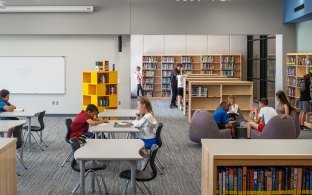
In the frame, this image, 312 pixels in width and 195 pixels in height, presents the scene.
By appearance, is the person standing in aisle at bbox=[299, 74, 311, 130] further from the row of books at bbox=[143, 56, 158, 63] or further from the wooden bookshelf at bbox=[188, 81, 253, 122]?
the row of books at bbox=[143, 56, 158, 63]

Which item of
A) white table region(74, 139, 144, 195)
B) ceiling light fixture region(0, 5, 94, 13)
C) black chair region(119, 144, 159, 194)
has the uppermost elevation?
ceiling light fixture region(0, 5, 94, 13)

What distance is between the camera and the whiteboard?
1482 cm

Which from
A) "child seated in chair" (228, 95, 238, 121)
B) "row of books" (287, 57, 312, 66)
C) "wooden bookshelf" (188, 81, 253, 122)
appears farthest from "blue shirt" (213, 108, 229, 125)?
"row of books" (287, 57, 312, 66)

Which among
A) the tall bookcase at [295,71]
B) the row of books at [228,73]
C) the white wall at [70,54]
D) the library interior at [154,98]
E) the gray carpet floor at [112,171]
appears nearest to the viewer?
the library interior at [154,98]

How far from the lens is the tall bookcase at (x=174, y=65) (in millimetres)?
21562

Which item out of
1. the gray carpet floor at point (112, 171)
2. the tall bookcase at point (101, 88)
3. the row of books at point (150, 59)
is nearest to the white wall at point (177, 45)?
the row of books at point (150, 59)

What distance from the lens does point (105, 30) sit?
48.0 feet

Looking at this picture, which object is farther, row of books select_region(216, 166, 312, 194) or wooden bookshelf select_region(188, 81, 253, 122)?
wooden bookshelf select_region(188, 81, 253, 122)

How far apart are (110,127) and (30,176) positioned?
1.44 metres

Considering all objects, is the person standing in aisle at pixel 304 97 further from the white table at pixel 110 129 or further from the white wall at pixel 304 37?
the white table at pixel 110 129

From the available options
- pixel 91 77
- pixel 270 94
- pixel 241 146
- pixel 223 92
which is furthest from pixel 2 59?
pixel 241 146

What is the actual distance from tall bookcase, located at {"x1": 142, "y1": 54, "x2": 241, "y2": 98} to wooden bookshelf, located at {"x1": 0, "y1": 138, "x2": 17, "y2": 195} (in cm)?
1705

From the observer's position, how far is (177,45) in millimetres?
22047

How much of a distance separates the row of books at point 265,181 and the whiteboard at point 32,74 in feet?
39.3
